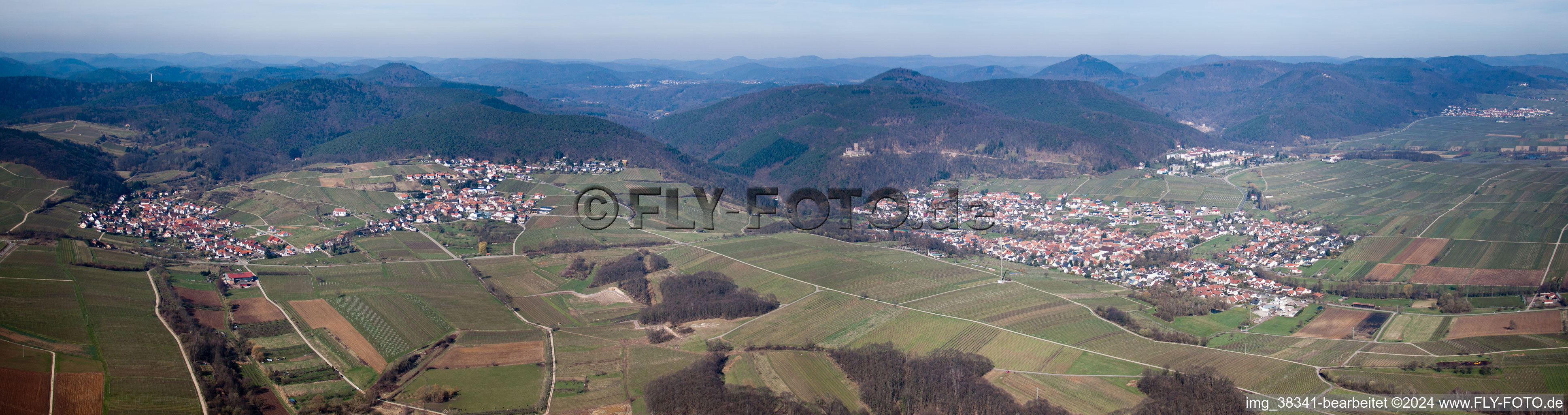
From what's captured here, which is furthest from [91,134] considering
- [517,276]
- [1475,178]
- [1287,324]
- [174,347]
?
[1475,178]

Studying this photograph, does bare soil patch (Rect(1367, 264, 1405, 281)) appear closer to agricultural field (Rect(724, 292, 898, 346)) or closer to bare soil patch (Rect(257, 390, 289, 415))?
agricultural field (Rect(724, 292, 898, 346))

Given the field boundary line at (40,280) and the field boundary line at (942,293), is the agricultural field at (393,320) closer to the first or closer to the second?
the field boundary line at (40,280)

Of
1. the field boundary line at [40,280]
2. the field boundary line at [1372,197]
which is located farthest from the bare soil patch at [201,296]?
the field boundary line at [1372,197]

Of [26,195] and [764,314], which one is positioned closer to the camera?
[764,314]

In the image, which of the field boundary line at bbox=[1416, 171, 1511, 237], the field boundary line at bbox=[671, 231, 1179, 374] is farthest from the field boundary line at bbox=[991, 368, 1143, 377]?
the field boundary line at bbox=[1416, 171, 1511, 237]

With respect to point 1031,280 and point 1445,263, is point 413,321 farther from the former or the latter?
point 1445,263

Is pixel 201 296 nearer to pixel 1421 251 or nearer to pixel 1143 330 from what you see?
pixel 1143 330

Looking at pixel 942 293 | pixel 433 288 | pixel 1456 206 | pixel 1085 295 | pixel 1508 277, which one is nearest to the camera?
pixel 1508 277

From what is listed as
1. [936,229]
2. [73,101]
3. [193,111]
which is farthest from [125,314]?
[73,101]
